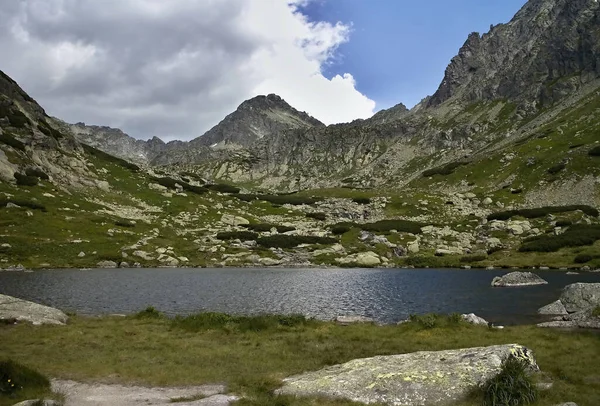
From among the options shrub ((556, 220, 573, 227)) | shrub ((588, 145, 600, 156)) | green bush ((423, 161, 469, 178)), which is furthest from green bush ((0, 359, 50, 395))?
green bush ((423, 161, 469, 178))

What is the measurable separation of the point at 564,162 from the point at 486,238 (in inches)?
2144

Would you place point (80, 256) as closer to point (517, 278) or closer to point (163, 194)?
point (163, 194)

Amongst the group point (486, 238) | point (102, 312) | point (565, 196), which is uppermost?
point (565, 196)

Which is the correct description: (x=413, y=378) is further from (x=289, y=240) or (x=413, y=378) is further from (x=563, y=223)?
(x=563, y=223)

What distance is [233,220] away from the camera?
121 m

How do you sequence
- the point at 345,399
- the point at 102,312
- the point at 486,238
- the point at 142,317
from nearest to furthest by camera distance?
the point at 345,399
the point at 142,317
the point at 102,312
the point at 486,238

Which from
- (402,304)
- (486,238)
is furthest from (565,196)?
(402,304)

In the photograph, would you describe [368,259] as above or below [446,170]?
below

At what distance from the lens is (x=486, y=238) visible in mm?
102375

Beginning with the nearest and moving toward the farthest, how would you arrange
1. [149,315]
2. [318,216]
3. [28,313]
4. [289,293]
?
1. [28,313]
2. [149,315]
3. [289,293]
4. [318,216]

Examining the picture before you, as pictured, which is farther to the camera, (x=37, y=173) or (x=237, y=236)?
(x=37, y=173)

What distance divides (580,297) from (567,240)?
187ft

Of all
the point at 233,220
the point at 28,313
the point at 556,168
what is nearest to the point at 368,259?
the point at 233,220

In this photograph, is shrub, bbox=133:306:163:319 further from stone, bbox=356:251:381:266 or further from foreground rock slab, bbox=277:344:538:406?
stone, bbox=356:251:381:266
